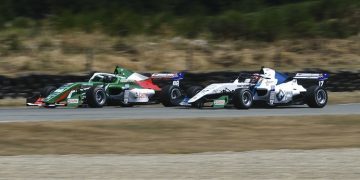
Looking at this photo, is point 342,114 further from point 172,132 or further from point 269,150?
point 269,150

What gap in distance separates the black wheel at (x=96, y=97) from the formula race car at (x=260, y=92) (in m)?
2.49

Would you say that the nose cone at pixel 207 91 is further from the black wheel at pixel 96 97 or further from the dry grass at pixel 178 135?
the dry grass at pixel 178 135

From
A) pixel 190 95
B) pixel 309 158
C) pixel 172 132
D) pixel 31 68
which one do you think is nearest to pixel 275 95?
pixel 190 95

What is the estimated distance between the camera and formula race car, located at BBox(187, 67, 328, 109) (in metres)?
20.0

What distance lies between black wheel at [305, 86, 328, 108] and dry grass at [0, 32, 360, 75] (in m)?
9.03

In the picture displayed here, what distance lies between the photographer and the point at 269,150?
473 inches

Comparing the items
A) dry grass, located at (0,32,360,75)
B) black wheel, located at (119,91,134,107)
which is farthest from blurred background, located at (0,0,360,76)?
black wheel, located at (119,91,134,107)

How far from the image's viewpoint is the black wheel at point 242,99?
779 inches

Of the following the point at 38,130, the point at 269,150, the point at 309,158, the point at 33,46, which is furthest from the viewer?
the point at 33,46

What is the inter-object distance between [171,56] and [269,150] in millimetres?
21263

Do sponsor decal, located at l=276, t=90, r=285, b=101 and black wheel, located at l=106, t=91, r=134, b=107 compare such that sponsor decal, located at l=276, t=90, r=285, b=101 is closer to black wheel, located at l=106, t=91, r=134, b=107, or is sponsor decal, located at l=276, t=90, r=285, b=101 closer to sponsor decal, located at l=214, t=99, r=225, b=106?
sponsor decal, located at l=214, t=99, r=225, b=106

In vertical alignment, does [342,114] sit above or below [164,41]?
below

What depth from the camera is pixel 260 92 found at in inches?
811

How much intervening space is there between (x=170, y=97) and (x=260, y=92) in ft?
8.77
